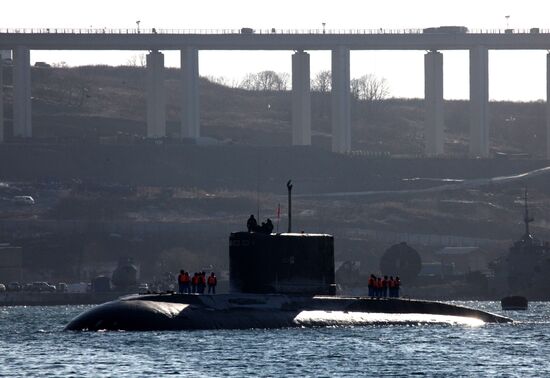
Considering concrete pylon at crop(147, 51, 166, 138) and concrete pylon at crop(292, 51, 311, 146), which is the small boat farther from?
concrete pylon at crop(147, 51, 166, 138)

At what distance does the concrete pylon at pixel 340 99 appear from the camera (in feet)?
481

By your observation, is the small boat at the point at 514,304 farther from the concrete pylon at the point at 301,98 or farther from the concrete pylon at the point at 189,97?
the concrete pylon at the point at 189,97

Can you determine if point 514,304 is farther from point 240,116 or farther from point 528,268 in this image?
point 240,116

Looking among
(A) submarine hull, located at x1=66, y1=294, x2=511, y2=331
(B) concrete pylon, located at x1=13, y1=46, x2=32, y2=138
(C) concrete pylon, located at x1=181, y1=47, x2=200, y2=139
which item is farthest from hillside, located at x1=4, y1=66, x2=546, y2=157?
(A) submarine hull, located at x1=66, y1=294, x2=511, y2=331

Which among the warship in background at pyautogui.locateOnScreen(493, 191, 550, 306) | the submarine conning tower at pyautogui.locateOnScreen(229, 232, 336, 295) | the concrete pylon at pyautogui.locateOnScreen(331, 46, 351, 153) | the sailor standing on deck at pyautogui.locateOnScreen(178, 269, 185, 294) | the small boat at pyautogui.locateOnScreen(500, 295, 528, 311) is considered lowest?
the small boat at pyautogui.locateOnScreen(500, 295, 528, 311)

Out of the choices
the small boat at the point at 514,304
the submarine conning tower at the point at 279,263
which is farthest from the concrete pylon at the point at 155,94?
the submarine conning tower at the point at 279,263

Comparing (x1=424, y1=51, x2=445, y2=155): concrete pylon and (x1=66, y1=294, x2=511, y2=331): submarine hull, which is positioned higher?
(x1=424, y1=51, x2=445, y2=155): concrete pylon

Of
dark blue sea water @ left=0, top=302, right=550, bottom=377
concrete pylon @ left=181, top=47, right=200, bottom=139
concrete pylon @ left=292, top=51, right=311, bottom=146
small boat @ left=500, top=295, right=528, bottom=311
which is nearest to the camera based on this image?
dark blue sea water @ left=0, top=302, right=550, bottom=377

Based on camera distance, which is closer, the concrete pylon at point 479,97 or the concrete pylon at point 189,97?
the concrete pylon at point 189,97

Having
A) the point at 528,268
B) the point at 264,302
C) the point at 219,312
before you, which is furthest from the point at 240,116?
the point at 219,312

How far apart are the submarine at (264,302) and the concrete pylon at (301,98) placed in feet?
298

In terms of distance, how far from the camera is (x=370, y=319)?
5428 centimetres

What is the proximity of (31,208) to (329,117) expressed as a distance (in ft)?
200

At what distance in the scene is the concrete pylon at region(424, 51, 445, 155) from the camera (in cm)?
14611
